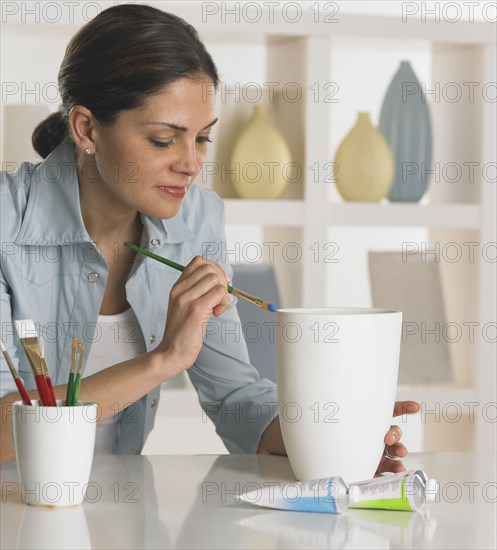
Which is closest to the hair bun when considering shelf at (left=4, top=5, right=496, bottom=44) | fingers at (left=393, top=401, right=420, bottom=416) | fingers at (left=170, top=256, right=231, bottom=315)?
fingers at (left=170, top=256, right=231, bottom=315)

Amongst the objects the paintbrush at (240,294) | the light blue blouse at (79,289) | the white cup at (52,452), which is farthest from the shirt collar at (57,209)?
the white cup at (52,452)

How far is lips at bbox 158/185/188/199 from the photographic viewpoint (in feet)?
4.86

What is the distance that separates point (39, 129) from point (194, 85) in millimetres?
367

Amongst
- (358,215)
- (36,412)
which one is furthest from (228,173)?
(36,412)

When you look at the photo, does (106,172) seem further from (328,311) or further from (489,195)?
(489,195)

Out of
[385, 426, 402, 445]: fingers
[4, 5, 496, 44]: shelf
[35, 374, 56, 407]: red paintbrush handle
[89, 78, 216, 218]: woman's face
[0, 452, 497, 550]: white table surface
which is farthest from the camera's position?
[4, 5, 496, 44]: shelf

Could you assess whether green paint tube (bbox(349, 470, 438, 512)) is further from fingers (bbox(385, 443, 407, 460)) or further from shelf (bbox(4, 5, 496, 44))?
shelf (bbox(4, 5, 496, 44))

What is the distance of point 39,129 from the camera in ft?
5.62

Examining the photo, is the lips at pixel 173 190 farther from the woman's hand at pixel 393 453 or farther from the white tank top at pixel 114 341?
the woman's hand at pixel 393 453

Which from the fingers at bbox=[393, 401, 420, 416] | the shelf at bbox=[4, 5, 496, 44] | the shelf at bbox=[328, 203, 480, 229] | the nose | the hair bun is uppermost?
the shelf at bbox=[4, 5, 496, 44]

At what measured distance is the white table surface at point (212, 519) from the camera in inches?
35.3

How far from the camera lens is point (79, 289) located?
1.58m

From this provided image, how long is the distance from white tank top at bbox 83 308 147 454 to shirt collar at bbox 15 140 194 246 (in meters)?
0.14

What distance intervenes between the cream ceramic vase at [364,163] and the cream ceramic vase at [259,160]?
5.8 inches
